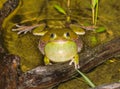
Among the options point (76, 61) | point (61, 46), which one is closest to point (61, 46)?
point (61, 46)

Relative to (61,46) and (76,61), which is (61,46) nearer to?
(61,46)

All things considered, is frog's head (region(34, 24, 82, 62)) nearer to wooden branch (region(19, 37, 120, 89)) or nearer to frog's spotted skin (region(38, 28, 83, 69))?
frog's spotted skin (region(38, 28, 83, 69))

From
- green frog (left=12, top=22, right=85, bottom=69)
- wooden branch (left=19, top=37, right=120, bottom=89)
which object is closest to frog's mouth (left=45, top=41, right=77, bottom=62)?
green frog (left=12, top=22, right=85, bottom=69)

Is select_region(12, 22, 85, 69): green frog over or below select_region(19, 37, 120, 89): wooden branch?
over

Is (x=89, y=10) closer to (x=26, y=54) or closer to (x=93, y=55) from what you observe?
(x=26, y=54)

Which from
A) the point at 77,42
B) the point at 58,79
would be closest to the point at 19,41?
the point at 77,42
